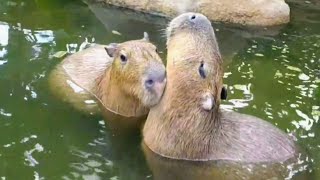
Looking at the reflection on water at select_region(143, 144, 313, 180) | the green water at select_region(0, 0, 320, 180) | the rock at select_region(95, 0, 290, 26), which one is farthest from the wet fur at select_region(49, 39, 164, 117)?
the rock at select_region(95, 0, 290, 26)

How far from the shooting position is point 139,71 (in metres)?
5.27

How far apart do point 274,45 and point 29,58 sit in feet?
7.85

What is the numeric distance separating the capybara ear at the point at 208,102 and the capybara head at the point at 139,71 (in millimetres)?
327

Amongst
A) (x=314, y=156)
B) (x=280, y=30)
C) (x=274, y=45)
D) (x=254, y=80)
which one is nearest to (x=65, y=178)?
(x=314, y=156)

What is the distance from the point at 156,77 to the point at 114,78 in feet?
1.97

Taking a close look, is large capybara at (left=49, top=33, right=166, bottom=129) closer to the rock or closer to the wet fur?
the wet fur

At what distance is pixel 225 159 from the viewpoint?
16.1 ft

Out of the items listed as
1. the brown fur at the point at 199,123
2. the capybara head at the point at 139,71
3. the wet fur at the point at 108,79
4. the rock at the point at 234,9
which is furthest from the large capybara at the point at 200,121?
the rock at the point at 234,9

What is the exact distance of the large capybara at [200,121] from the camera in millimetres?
4863

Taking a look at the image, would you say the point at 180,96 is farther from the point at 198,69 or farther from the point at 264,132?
the point at 264,132

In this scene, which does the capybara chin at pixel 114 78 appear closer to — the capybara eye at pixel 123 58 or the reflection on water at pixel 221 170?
the capybara eye at pixel 123 58

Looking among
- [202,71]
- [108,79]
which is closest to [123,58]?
[108,79]

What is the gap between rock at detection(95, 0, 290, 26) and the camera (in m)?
7.81

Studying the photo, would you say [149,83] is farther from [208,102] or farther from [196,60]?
[208,102]
